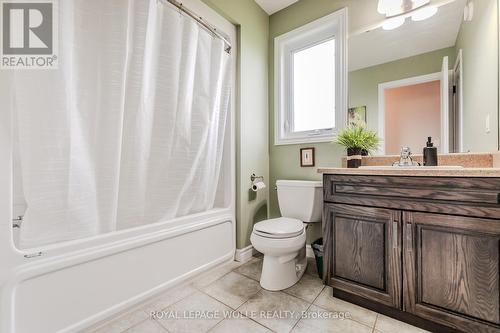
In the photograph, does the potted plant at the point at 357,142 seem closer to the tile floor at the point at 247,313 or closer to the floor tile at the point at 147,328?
the tile floor at the point at 247,313

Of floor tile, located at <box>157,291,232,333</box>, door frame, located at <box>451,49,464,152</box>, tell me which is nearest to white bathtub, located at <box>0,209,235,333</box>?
floor tile, located at <box>157,291,232,333</box>

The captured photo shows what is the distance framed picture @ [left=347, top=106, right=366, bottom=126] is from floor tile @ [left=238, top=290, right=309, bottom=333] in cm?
142

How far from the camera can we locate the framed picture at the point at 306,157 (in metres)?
2.16

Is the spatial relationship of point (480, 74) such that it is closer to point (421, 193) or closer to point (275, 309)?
point (421, 193)

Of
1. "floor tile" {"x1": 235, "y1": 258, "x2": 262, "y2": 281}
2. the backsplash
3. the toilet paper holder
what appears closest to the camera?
the backsplash

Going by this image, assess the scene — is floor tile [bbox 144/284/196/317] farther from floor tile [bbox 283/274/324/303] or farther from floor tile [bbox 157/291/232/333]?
floor tile [bbox 283/274/324/303]

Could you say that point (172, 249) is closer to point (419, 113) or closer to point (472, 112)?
point (419, 113)

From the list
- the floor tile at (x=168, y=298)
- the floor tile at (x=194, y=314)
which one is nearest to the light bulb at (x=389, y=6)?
the floor tile at (x=194, y=314)

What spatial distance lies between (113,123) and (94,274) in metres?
0.81

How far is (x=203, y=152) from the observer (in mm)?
1813

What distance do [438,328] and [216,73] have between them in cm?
215

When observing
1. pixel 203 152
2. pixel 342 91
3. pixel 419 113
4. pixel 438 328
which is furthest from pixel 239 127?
pixel 438 328

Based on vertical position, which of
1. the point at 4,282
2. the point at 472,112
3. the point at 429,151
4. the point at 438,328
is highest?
the point at 472,112

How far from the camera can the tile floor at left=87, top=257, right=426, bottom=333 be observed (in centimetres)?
124
